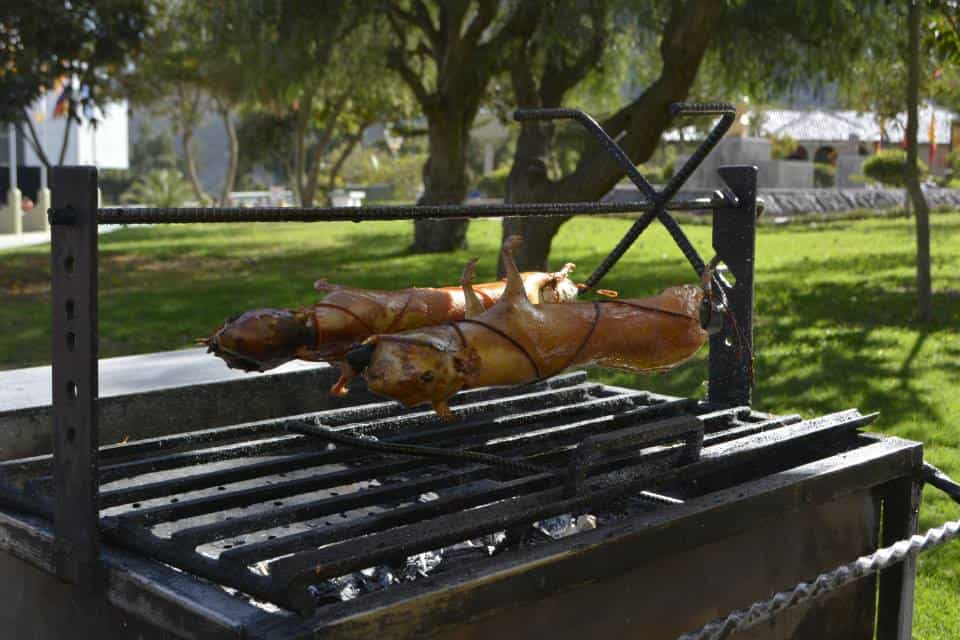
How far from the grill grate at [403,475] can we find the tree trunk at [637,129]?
19.6 feet

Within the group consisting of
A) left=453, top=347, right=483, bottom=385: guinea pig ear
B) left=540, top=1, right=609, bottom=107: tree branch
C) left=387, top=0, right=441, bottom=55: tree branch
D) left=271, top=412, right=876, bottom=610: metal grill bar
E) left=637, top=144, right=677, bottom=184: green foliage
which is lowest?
left=271, top=412, right=876, bottom=610: metal grill bar

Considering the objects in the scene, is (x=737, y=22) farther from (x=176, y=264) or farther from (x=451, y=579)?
(x=451, y=579)

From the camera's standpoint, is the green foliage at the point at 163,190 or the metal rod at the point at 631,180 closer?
the metal rod at the point at 631,180

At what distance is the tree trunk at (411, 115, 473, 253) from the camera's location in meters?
15.1

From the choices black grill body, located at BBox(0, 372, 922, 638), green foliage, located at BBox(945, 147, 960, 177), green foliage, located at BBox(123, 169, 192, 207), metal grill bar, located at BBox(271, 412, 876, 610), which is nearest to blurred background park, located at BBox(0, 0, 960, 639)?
black grill body, located at BBox(0, 372, 922, 638)

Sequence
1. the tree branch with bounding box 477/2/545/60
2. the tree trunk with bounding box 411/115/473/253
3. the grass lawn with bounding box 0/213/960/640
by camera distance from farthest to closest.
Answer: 1. the tree trunk with bounding box 411/115/473/253
2. the tree branch with bounding box 477/2/545/60
3. the grass lawn with bounding box 0/213/960/640

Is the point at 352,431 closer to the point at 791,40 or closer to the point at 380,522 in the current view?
the point at 380,522

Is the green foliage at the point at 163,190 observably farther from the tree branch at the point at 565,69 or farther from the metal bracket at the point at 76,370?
the metal bracket at the point at 76,370

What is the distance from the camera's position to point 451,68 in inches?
544

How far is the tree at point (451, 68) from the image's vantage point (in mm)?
12797

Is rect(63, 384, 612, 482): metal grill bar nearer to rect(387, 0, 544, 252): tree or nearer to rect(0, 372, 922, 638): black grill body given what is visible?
rect(0, 372, 922, 638): black grill body

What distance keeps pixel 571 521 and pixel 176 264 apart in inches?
528

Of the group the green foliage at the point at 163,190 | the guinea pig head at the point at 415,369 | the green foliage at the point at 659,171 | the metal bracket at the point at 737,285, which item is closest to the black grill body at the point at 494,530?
the metal bracket at the point at 737,285

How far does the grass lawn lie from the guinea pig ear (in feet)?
7.96
